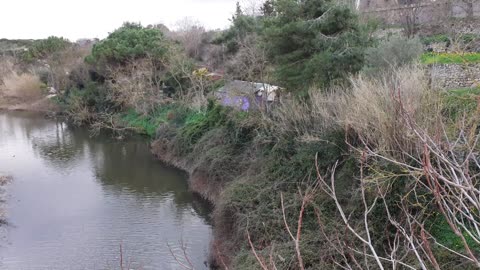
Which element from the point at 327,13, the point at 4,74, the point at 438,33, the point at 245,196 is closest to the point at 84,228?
the point at 245,196

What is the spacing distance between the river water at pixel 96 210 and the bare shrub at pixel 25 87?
14.6 meters

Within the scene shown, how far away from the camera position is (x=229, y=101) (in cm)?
2325

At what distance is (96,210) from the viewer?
17.8 m

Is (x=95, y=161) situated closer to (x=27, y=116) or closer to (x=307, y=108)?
(x=307, y=108)

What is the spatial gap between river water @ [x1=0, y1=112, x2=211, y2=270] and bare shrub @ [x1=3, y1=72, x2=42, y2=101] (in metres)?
14.6

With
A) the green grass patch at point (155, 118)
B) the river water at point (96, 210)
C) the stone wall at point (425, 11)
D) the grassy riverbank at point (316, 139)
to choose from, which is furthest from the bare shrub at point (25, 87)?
the stone wall at point (425, 11)

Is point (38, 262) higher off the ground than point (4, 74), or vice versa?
point (4, 74)

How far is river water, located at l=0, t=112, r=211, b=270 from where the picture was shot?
14.2 metres

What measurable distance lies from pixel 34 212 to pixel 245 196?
337 inches

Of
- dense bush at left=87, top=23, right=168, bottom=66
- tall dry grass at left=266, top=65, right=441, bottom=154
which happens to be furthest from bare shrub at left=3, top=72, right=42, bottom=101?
tall dry grass at left=266, top=65, right=441, bottom=154

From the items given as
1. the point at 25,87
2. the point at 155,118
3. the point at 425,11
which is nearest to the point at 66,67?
the point at 25,87

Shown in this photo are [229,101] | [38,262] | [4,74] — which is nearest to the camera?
[38,262]

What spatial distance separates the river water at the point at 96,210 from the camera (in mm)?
14203

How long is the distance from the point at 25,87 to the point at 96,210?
29.3m
